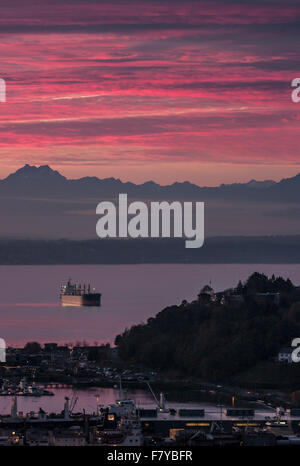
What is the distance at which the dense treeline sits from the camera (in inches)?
1252

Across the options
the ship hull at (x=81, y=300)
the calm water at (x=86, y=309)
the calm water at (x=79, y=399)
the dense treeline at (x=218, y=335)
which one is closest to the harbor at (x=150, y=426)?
the calm water at (x=79, y=399)

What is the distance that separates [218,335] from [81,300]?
31451 millimetres

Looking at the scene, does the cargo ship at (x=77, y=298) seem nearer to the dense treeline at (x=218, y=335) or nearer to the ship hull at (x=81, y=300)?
the ship hull at (x=81, y=300)

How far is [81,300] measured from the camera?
2562 inches

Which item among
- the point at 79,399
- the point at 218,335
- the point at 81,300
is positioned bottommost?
the point at 79,399

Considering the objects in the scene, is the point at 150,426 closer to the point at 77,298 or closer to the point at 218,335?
the point at 218,335

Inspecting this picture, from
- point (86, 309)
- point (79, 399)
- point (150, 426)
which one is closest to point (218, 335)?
point (79, 399)

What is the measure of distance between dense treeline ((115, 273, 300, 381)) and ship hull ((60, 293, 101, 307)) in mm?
26012

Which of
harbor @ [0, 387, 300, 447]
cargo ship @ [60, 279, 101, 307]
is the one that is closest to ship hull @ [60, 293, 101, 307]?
cargo ship @ [60, 279, 101, 307]

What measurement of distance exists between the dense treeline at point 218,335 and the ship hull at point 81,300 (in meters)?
26.0

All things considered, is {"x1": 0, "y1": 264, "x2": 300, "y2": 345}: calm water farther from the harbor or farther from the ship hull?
the harbor

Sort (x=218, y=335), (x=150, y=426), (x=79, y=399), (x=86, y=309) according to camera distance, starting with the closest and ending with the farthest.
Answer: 1. (x=150, y=426)
2. (x=79, y=399)
3. (x=218, y=335)
4. (x=86, y=309)

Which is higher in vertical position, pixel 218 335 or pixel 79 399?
pixel 218 335
